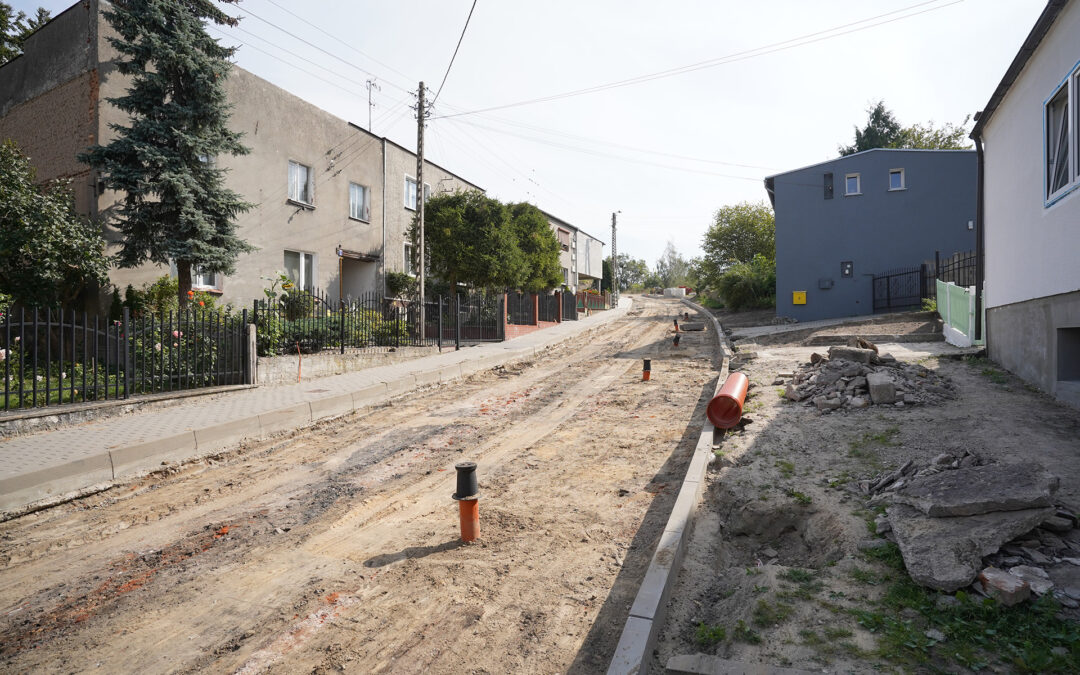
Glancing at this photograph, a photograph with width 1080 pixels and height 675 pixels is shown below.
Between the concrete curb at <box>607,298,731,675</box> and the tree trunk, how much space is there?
11060 mm

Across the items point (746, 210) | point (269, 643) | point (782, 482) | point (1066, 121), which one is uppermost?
point (746, 210)

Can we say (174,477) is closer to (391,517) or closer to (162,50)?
(391,517)

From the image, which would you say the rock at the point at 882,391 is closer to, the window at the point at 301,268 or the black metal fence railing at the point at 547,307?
the window at the point at 301,268

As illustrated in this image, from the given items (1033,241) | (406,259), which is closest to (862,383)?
(1033,241)

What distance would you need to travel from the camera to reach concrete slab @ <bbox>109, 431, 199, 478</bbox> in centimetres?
618

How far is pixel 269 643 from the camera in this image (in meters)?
3.11

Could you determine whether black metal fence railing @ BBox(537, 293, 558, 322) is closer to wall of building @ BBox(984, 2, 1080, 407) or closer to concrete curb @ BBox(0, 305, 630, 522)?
concrete curb @ BBox(0, 305, 630, 522)

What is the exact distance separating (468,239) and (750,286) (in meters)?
16.1

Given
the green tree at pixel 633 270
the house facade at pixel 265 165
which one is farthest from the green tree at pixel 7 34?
the green tree at pixel 633 270

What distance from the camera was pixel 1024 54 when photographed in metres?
7.90

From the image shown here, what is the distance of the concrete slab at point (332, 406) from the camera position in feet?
29.8

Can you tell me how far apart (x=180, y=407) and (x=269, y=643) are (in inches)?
277

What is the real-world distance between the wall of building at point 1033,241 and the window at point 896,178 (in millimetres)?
13578

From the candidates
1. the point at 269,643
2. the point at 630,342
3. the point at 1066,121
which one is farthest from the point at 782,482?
the point at 630,342
